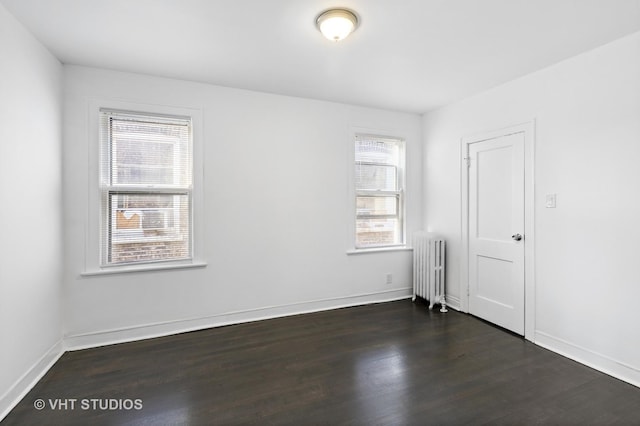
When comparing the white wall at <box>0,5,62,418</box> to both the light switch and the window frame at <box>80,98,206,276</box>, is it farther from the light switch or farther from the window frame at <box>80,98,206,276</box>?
the light switch

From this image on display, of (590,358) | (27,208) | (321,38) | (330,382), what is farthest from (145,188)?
(590,358)

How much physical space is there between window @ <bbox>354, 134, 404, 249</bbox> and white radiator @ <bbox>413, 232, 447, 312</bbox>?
0.41 meters

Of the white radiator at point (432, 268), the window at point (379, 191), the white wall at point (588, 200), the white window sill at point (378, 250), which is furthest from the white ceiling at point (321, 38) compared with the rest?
the white window sill at point (378, 250)

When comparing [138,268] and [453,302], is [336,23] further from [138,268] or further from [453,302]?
[453,302]

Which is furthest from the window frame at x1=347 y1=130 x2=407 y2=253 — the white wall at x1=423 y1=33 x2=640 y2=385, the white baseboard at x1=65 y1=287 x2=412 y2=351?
the white wall at x1=423 y1=33 x2=640 y2=385

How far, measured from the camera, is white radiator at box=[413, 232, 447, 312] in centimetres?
389

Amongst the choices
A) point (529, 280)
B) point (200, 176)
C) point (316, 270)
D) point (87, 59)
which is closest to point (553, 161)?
point (529, 280)

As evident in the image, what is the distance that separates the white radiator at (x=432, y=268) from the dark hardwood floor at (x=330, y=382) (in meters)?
0.69

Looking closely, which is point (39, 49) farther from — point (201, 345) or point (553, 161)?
point (553, 161)

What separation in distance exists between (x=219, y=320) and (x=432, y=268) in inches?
99.4

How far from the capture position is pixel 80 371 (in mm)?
2455

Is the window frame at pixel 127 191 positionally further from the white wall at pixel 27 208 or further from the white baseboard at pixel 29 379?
the white baseboard at pixel 29 379

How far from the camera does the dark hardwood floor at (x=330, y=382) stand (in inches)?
76.1

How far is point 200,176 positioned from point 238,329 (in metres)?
1.61
